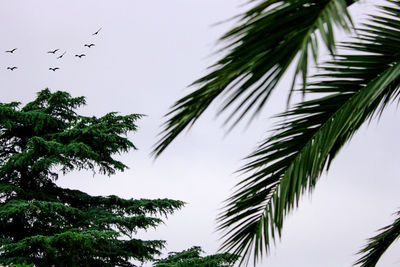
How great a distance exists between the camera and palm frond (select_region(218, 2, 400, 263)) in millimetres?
2234

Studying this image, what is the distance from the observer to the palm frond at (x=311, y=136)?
2234 mm

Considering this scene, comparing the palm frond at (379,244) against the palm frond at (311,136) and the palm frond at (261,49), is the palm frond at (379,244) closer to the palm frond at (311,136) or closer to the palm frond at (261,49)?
the palm frond at (311,136)

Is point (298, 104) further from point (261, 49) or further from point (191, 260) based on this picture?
point (191, 260)

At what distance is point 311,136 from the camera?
2.45m

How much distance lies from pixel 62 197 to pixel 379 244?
10.9 m

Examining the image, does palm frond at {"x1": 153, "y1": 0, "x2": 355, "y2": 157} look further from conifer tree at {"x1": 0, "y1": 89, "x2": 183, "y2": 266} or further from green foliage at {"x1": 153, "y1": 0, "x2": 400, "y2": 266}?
conifer tree at {"x1": 0, "y1": 89, "x2": 183, "y2": 266}

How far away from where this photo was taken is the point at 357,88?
2314mm

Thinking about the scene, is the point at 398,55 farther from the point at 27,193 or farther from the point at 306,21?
the point at 27,193

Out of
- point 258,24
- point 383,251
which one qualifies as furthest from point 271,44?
point 383,251

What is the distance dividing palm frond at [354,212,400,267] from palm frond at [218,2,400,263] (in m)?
0.94

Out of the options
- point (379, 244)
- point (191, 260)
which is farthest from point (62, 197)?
point (379, 244)

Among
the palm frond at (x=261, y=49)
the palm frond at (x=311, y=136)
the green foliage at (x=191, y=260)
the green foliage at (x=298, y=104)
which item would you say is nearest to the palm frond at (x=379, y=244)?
the green foliage at (x=298, y=104)

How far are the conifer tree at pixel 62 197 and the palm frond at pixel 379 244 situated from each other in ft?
22.9

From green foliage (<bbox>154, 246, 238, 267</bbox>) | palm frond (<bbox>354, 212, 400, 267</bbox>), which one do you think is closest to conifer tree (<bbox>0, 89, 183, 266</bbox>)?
green foliage (<bbox>154, 246, 238, 267</bbox>)
